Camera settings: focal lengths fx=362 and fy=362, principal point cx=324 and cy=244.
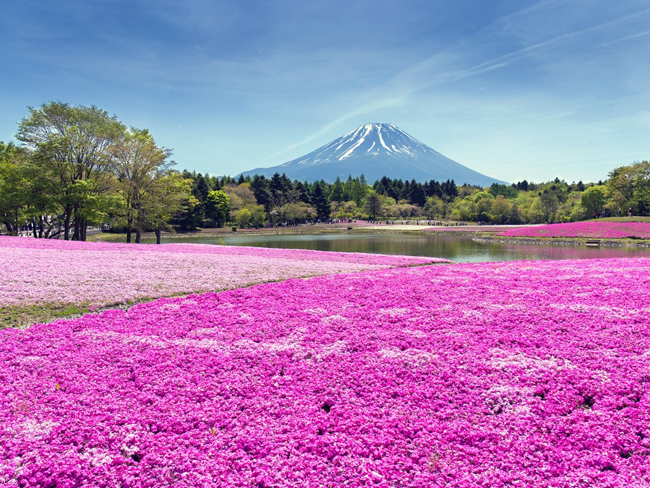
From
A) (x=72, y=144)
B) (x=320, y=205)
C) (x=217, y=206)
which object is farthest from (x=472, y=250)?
(x=320, y=205)

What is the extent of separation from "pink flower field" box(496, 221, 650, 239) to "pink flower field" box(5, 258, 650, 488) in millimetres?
58297

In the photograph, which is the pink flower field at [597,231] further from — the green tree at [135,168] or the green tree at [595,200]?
the green tree at [135,168]

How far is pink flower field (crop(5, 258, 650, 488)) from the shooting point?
14.2 ft

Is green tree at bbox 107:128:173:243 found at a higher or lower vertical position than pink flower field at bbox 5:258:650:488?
higher

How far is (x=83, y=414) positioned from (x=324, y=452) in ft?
12.2

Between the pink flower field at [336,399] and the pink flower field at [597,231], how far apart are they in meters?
58.3

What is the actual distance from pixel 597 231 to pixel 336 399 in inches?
2729

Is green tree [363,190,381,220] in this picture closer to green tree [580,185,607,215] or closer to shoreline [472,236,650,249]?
green tree [580,185,607,215]

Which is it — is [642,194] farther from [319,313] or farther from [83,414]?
[83,414]

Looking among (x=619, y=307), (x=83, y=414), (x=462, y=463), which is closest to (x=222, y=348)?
(x=83, y=414)

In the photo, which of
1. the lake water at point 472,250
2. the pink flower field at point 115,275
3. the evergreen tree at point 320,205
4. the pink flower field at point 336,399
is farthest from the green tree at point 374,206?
the pink flower field at point 336,399

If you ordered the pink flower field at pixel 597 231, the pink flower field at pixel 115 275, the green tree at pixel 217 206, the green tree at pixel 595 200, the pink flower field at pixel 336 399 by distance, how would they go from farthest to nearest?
the green tree at pixel 217 206
the green tree at pixel 595 200
the pink flower field at pixel 597 231
the pink flower field at pixel 115 275
the pink flower field at pixel 336 399

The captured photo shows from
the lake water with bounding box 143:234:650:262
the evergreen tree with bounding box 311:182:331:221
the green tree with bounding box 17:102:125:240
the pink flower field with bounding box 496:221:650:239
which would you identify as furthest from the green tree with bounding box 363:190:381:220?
the green tree with bounding box 17:102:125:240

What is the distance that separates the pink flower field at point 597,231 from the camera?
181ft
